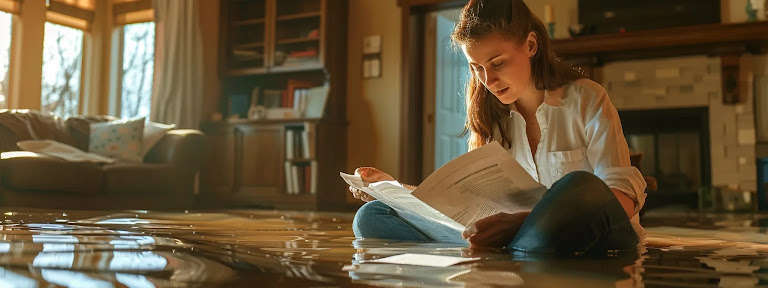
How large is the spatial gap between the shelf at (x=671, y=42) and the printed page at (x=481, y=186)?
368 cm

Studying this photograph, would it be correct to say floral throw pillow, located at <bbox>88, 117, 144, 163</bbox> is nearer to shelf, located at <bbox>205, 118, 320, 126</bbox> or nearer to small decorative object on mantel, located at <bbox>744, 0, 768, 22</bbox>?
shelf, located at <bbox>205, 118, 320, 126</bbox>

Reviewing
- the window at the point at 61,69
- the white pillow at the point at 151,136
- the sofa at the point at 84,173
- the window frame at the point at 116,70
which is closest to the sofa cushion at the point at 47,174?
the sofa at the point at 84,173

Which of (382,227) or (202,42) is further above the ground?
(202,42)

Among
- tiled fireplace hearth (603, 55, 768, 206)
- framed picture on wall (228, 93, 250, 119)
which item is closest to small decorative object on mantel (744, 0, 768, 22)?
tiled fireplace hearth (603, 55, 768, 206)

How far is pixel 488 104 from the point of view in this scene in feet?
4.34

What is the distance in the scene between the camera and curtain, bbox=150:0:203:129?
4938mm

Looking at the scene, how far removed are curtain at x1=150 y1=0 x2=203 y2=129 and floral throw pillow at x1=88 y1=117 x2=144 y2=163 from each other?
924 millimetres

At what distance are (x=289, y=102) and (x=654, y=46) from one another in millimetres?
2412

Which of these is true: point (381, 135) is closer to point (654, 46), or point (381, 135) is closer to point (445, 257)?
point (654, 46)

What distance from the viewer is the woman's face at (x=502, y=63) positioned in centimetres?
119

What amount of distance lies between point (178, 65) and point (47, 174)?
1742mm

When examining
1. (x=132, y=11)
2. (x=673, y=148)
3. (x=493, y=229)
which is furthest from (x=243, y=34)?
(x=493, y=229)

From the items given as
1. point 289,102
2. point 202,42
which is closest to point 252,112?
point 289,102

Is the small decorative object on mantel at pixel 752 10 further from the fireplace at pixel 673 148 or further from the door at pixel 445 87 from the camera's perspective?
the door at pixel 445 87
